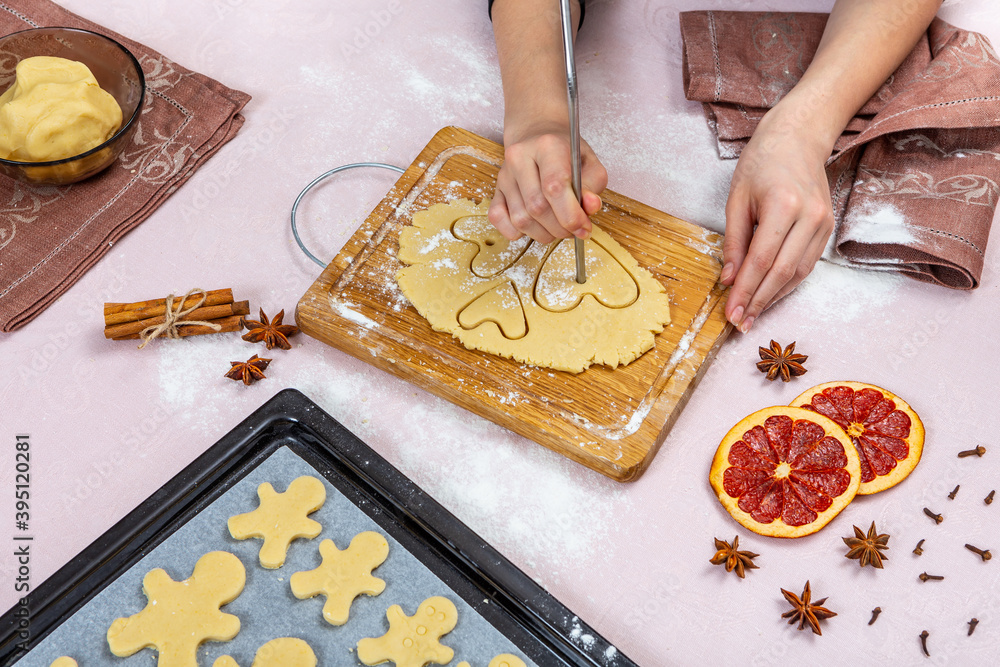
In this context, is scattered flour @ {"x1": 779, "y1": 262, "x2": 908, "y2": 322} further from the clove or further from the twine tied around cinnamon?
the twine tied around cinnamon

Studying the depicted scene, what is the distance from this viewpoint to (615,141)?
1.73m

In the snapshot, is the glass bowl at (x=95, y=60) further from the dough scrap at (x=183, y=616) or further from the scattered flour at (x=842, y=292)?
the scattered flour at (x=842, y=292)

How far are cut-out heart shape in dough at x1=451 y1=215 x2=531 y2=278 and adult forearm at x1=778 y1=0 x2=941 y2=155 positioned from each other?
582 millimetres

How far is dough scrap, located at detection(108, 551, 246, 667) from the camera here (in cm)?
110

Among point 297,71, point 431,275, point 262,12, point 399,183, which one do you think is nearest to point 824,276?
point 431,275

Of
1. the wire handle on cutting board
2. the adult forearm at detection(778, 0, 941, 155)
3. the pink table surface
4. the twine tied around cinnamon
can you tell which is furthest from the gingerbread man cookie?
the adult forearm at detection(778, 0, 941, 155)

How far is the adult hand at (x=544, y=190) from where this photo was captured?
1.28 metres

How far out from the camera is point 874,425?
129cm

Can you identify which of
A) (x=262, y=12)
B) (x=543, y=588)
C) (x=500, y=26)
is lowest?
(x=543, y=588)

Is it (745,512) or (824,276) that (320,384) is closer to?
(745,512)

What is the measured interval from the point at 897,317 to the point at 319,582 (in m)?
1.13

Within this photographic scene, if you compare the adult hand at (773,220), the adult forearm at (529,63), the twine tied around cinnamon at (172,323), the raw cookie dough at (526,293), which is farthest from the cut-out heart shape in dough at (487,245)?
the twine tied around cinnamon at (172,323)

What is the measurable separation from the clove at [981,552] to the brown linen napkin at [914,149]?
51 cm

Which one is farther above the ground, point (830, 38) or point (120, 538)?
point (830, 38)
